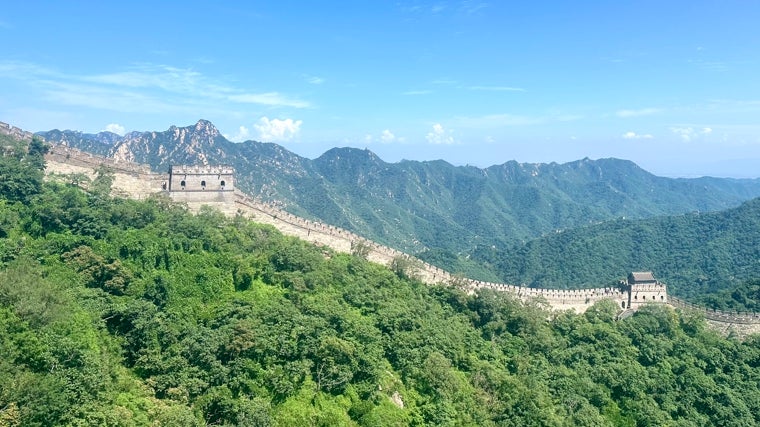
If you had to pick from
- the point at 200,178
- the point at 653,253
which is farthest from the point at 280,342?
the point at 653,253

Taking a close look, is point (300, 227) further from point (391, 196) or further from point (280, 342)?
point (391, 196)

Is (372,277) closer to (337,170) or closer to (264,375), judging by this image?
(264,375)

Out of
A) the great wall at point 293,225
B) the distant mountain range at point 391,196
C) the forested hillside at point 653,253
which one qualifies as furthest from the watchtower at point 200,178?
the forested hillside at point 653,253

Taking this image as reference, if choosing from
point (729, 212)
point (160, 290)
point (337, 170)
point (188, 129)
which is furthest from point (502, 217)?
point (160, 290)

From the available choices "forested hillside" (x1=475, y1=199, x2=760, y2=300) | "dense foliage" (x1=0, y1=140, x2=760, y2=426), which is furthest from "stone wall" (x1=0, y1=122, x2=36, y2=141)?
"forested hillside" (x1=475, y1=199, x2=760, y2=300)

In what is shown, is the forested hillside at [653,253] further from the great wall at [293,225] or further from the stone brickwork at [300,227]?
the stone brickwork at [300,227]

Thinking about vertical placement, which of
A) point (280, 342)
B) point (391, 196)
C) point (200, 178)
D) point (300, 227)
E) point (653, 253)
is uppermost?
point (200, 178)
